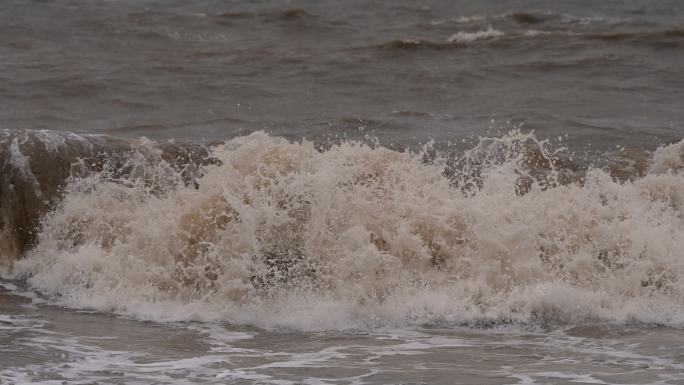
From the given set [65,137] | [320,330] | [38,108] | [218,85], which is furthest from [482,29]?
[320,330]

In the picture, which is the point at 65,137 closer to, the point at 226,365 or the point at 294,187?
the point at 294,187

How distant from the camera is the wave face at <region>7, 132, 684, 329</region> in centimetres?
784

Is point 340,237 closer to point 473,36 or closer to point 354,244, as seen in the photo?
point 354,244

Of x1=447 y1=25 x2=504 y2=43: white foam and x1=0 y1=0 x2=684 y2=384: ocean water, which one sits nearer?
x1=0 y1=0 x2=684 y2=384: ocean water

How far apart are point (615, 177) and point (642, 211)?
1.76 meters

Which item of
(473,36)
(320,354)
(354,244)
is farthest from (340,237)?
(473,36)

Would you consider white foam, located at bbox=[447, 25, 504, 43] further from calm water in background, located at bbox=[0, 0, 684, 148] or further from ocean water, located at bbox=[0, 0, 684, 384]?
ocean water, located at bbox=[0, 0, 684, 384]

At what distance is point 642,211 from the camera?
912 cm

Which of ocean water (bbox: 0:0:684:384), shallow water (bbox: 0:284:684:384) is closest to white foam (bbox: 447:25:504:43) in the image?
ocean water (bbox: 0:0:684:384)

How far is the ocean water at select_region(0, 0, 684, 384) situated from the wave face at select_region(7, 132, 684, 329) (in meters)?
0.02

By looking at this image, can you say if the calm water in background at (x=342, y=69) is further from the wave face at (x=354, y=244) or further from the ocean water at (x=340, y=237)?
the wave face at (x=354, y=244)

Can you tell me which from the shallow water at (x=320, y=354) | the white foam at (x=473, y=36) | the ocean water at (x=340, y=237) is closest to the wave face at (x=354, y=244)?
the ocean water at (x=340, y=237)

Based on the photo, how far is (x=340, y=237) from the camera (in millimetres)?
8633

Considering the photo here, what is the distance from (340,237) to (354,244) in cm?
15
